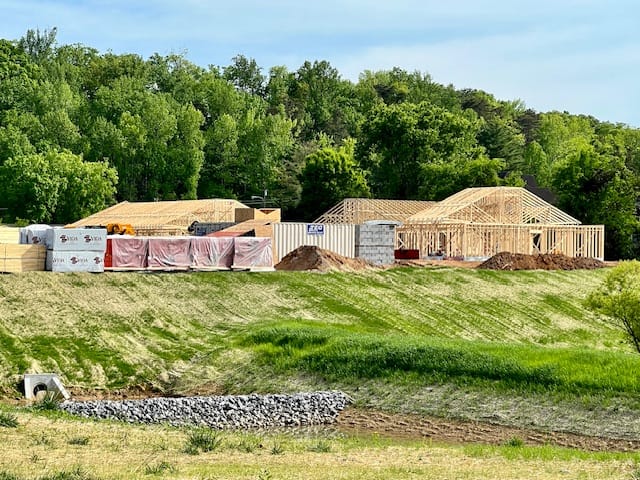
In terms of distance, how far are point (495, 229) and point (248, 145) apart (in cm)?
5464

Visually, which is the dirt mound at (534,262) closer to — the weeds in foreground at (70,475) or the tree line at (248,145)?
the tree line at (248,145)

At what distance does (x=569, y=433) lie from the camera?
2219cm

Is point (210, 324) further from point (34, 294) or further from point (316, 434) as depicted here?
point (316, 434)

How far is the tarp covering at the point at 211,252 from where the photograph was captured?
148ft

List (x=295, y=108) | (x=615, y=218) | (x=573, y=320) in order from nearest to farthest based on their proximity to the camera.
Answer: (x=573, y=320), (x=615, y=218), (x=295, y=108)

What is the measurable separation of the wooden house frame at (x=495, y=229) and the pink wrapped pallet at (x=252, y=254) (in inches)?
723

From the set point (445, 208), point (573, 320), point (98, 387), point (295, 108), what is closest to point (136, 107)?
point (295, 108)

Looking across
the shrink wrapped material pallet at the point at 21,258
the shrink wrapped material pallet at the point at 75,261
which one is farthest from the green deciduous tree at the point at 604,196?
the shrink wrapped material pallet at the point at 21,258

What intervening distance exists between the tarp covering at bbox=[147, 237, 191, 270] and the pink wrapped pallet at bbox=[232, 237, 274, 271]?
2.34 meters

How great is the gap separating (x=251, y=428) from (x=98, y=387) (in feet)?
20.8

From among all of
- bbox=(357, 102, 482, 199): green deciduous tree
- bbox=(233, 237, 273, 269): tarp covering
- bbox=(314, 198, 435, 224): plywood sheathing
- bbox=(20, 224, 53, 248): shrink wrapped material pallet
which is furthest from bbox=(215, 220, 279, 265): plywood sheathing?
bbox=(357, 102, 482, 199): green deciduous tree

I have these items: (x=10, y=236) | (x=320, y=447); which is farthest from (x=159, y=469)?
(x=10, y=236)

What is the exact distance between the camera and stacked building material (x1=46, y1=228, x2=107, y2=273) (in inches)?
1601

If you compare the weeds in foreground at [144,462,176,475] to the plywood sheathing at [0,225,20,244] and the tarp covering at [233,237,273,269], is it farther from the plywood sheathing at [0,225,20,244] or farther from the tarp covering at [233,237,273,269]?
the plywood sheathing at [0,225,20,244]
